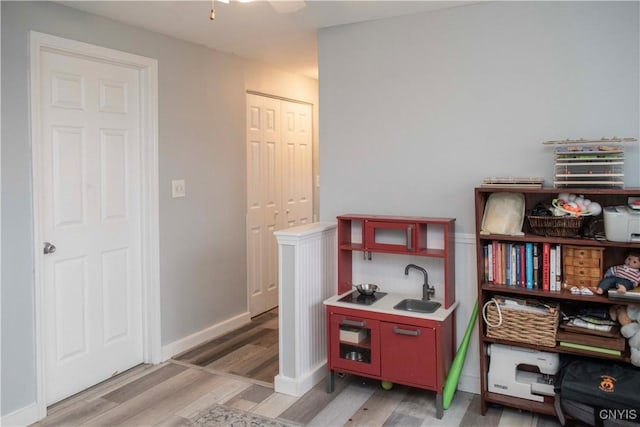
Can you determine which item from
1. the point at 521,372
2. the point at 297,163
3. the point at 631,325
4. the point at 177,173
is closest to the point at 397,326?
the point at 521,372

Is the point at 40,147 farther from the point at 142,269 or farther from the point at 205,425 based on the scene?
the point at 205,425

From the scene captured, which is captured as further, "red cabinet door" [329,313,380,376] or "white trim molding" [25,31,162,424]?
"white trim molding" [25,31,162,424]

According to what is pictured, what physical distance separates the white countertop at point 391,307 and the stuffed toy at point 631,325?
0.82m

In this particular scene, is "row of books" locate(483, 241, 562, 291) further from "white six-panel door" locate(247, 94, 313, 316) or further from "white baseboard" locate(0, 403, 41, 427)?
"white baseboard" locate(0, 403, 41, 427)

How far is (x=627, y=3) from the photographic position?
2549mm

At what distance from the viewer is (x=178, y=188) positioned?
3.66 meters

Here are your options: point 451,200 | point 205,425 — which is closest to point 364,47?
point 451,200

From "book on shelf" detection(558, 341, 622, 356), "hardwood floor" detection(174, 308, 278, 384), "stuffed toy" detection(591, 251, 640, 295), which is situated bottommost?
"hardwood floor" detection(174, 308, 278, 384)

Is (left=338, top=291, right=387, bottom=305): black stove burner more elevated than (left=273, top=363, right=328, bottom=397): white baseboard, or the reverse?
(left=338, top=291, right=387, bottom=305): black stove burner

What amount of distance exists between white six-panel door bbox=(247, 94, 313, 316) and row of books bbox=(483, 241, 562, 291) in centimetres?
228

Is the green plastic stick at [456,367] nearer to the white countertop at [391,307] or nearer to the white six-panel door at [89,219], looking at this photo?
the white countertop at [391,307]

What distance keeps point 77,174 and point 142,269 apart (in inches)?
31.4

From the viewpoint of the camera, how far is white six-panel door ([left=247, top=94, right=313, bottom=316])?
4.47 m

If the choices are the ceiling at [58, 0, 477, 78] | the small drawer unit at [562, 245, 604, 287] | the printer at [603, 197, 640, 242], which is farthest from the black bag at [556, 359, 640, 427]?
the ceiling at [58, 0, 477, 78]
